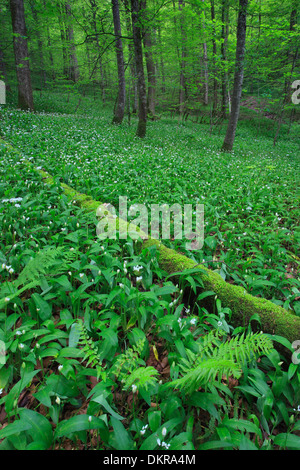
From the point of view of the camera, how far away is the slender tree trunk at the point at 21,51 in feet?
36.6

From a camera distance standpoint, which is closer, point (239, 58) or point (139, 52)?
point (239, 58)

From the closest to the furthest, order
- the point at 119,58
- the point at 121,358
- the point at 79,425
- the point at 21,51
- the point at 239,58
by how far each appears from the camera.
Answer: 1. the point at 79,425
2. the point at 121,358
3. the point at 239,58
4. the point at 21,51
5. the point at 119,58

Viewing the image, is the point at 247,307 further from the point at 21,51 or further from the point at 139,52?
the point at 21,51

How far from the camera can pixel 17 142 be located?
7.57 meters

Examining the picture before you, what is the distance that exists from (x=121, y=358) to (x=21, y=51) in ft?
50.0

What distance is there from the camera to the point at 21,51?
38.7ft

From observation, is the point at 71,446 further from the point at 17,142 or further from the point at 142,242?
the point at 17,142

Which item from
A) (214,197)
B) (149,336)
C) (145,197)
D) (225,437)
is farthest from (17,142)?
(225,437)

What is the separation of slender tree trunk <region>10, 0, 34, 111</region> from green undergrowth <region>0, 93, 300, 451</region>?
11284 millimetres

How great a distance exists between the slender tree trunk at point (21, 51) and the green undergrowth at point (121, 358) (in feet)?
37.0

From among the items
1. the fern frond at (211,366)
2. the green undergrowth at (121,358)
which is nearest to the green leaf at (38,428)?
the green undergrowth at (121,358)

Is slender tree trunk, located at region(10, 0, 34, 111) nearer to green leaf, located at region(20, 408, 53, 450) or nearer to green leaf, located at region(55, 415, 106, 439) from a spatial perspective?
green leaf, located at region(20, 408, 53, 450)

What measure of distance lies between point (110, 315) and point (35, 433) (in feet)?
3.21

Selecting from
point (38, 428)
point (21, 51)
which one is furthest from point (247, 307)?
point (21, 51)
